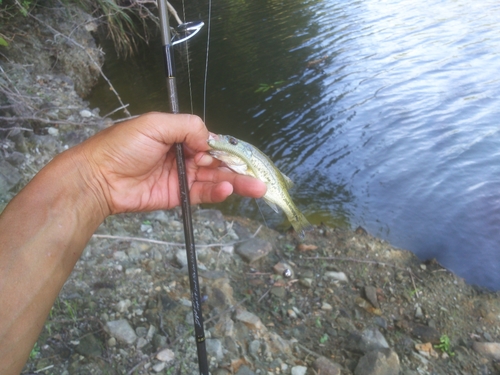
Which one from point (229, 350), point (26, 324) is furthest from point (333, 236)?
point (26, 324)

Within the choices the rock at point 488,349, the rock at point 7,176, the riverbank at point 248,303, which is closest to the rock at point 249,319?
the riverbank at point 248,303

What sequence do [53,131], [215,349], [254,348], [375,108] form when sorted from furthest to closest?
[375,108]
[53,131]
[254,348]
[215,349]

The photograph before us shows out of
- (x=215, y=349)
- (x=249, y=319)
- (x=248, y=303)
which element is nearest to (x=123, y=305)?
(x=215, y=349)

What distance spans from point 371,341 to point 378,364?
0.42m

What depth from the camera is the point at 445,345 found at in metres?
3.91

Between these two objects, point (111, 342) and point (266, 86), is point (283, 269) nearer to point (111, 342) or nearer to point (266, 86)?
point (111, 342)

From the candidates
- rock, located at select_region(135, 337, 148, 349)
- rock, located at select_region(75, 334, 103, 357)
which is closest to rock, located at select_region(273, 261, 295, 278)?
rock, located at select_region(135, 337, 148, 349)

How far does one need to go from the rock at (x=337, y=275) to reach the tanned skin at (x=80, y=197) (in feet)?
6.76

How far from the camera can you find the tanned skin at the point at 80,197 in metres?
1.99

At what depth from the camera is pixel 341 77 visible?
10.3 m

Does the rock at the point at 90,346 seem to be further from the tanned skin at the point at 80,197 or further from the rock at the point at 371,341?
the rock at the point at 371,341

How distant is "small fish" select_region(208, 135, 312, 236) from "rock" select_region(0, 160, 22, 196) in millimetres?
2613

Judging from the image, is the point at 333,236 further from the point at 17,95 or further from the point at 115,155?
the point at 17,95

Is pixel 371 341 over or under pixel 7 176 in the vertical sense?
under
